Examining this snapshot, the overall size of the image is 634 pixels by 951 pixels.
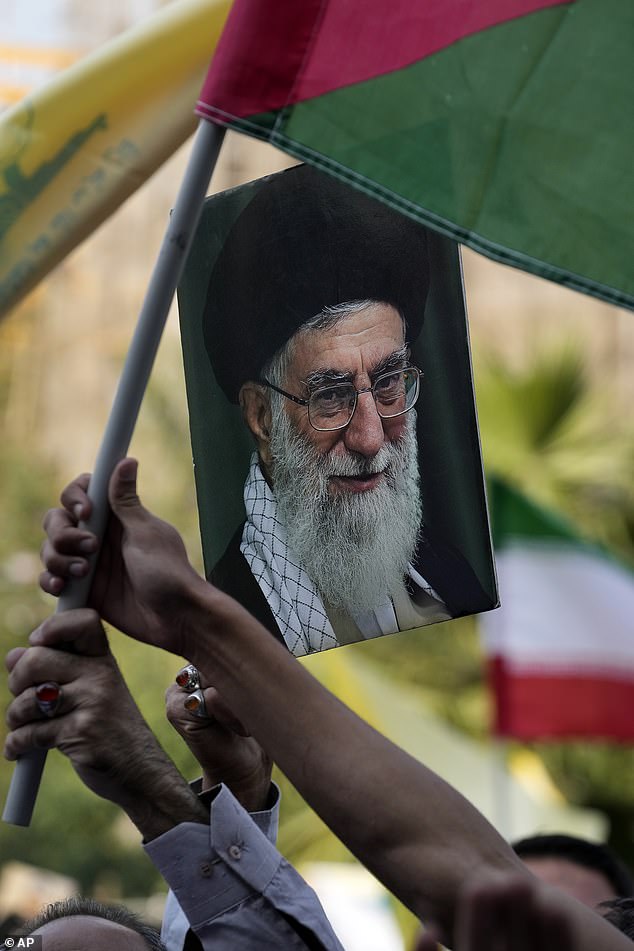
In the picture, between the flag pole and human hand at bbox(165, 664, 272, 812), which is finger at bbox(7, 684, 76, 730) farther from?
human hand at bbox(165, 664, 272, 812)

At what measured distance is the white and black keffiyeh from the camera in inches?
79.8

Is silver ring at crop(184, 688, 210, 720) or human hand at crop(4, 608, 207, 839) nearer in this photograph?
human hand at crop(4, 608, 207, 839)

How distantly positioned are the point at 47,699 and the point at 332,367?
0.66m

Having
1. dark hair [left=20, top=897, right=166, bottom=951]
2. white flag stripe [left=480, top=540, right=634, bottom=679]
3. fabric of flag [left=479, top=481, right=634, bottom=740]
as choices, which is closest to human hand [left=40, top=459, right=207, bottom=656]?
dark hair [left=20, top=897, right=166, bottom=951]

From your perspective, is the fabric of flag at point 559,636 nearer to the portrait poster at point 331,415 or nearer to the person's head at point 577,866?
the person's head at point 577,866

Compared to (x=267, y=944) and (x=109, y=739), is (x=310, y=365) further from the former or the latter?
(x=267, y=944)

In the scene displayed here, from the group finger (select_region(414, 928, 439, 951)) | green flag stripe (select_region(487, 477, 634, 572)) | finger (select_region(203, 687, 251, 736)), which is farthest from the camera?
green flag stripe (select_region(487, 477, 634, 572))

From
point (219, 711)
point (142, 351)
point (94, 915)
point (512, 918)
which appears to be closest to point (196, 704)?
point (219, 711)

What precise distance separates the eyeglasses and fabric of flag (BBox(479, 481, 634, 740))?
180 inches

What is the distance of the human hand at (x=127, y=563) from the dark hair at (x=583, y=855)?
1707 mm

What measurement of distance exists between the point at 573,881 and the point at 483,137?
1876 mm

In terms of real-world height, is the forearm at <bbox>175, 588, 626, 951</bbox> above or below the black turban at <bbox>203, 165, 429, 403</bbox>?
below

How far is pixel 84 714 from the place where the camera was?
69.1 inches

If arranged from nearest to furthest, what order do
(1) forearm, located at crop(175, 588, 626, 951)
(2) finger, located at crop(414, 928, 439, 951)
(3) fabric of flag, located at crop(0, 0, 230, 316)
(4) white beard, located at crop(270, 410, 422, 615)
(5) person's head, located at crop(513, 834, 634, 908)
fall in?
(2) finger, located at crop(414, 928, 439, 951) → (1) forearm, located at crop(175, 588, 626, 951) → (4) white beard, located at crop(270, 410, 422, 615) → (3) fabric of flag, located at crop(0, 0, 230, 316) → (5) person's head, located at crop(513, 834, 634, 908)
